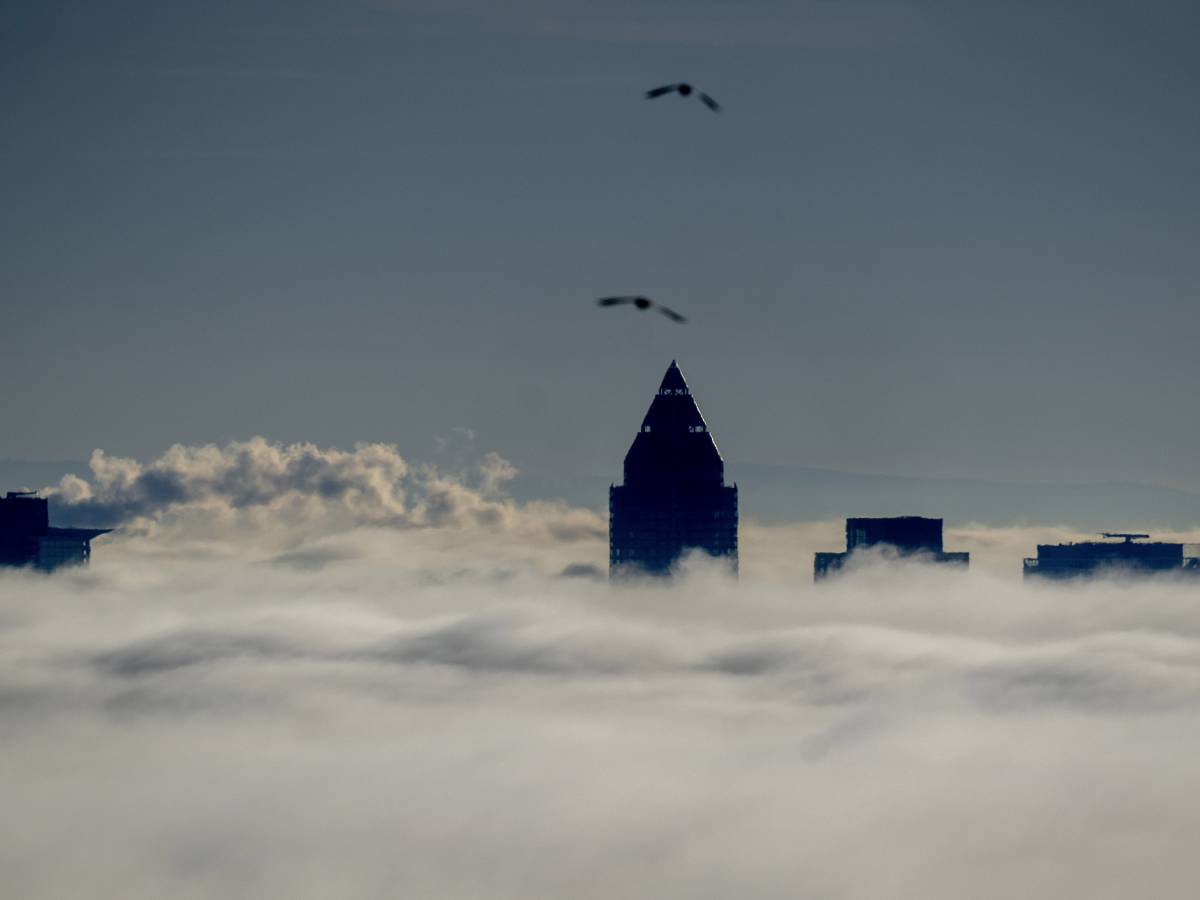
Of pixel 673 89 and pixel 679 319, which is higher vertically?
pixel 673 89

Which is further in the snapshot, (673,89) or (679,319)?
(673,89)

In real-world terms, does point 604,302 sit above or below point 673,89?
below

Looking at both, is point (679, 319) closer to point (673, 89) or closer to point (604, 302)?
point (604, 302)


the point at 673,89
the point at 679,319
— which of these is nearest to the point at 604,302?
the point at 679,319
